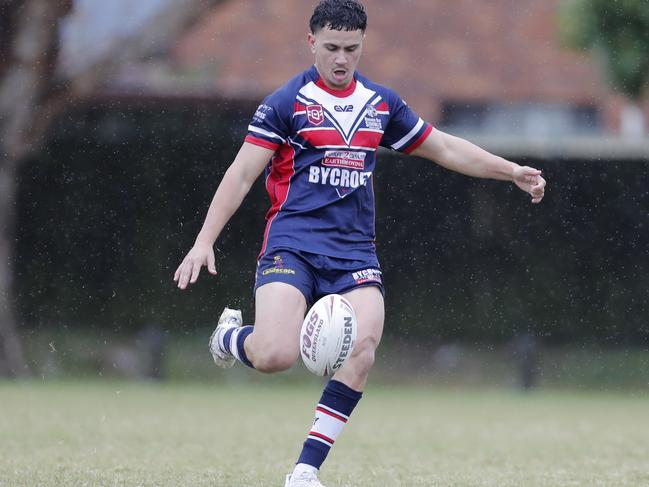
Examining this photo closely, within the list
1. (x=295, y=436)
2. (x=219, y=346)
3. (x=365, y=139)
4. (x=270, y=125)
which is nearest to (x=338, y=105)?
(x=365, y=139)

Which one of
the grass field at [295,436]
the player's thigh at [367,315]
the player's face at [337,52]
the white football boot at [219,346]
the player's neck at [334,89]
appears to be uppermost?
the player's face at [337,52]

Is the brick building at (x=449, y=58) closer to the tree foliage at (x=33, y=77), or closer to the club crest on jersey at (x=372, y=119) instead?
the tree foliage at (x=33, y=77)

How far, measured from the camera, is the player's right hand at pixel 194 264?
17.6ft

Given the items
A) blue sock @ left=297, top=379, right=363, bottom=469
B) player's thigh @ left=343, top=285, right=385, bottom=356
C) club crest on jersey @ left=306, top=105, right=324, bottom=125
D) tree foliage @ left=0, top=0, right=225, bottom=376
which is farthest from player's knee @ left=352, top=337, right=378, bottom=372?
tree foliage @ left=0, top=0, right=225, bottom=376

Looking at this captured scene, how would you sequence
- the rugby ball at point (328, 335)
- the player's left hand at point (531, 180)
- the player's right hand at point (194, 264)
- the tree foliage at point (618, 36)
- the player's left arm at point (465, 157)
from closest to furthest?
1. the rugby ball at point (328, 335)
2. the player's right hand at point (194, 264)
3. the player's left hand at point (531, 180)
4. the player's left arm at point (465, 157)
5. the tree foliage at point (618, 36)

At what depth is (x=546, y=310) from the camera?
566 inches

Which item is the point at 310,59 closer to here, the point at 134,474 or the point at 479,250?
the point at 479,250

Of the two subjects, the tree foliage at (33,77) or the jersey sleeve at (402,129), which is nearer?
the jersey sleeve at (402,129)

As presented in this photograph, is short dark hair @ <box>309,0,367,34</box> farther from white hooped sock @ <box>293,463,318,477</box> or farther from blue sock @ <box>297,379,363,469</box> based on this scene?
white hooped sock @ <box>293,463,318,477</box>

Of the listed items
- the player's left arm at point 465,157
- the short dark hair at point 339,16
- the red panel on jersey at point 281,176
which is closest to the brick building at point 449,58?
the player's left arm at point 465,157

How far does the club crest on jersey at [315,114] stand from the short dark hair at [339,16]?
337 mm

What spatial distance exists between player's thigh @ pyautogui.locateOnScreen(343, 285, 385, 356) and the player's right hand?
0.63 metres

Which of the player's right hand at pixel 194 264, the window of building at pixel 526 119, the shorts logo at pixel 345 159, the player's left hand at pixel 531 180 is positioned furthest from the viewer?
the window of building at pixel 526 119

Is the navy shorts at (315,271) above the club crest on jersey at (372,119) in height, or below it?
below
